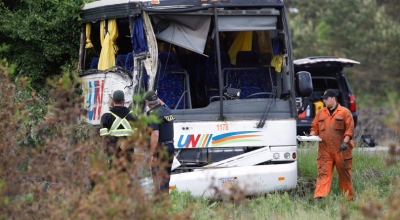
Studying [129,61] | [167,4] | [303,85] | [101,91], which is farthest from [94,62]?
[303,85]

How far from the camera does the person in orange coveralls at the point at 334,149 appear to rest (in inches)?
467

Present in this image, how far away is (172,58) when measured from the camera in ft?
40.0

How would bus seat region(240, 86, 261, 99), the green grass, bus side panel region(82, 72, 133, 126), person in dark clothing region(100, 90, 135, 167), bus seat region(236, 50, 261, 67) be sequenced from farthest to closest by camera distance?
bus seat region(236, 50, 261, 67), bus seat region(240, 86, 261, 99), bus side panel region(82, 72, 133, 126), person in dark clothing region(100, 90, 135, 167), the green grass

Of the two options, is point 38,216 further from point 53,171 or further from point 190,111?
point 190,111

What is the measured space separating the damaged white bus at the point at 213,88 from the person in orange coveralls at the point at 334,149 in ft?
1.81

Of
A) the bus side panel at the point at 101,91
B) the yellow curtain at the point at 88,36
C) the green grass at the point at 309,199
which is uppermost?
the yellow curtain at the point at 88,36

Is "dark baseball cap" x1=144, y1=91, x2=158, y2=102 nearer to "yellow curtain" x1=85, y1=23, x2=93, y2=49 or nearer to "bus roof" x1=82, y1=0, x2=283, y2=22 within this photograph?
"bus roof" x1=82, y1=0, x2=283, y2=22

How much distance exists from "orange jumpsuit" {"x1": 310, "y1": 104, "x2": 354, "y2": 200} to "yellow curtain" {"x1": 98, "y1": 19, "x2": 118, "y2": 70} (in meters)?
3.10

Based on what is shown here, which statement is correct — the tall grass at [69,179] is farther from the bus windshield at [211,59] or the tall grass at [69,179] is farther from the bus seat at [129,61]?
the bus seat at [129,61]

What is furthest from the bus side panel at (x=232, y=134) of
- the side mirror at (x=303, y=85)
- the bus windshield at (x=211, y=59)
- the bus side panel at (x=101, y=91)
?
the bus side panel at (x=101, y=91)

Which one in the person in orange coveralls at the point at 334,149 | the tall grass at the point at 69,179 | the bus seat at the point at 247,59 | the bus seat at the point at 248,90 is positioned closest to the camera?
the tall grass at the point at 69,179

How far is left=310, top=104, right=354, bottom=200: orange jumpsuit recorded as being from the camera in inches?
467

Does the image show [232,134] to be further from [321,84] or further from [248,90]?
[321,84]

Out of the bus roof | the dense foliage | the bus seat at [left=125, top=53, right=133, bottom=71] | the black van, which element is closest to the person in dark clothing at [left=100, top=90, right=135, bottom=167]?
the bus roof
